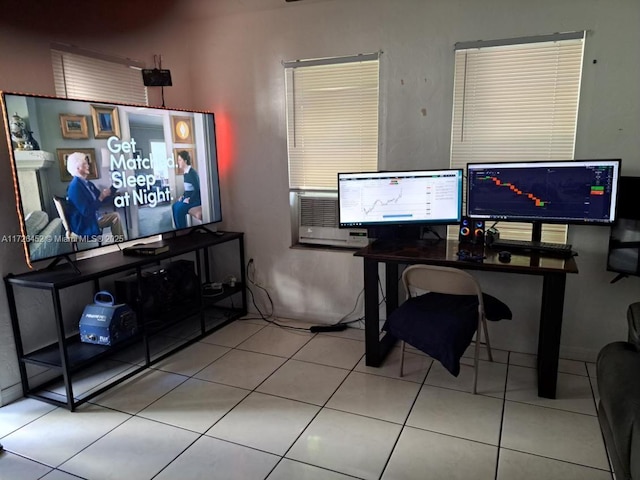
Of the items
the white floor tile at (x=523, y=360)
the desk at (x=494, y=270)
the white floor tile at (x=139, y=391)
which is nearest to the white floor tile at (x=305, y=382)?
the desk at (x=494, y=270)

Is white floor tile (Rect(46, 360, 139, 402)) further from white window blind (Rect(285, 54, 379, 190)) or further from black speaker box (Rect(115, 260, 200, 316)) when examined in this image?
white window blind (Rect(285, 54, 379, 190))

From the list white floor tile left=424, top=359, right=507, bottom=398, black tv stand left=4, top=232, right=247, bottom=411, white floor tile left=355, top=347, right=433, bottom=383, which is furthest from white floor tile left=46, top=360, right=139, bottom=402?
white floor tile left=424, top=359, right=507, bottom=398

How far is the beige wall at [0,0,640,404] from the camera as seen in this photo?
254 cm

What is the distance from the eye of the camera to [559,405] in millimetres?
2402

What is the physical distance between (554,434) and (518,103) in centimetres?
190

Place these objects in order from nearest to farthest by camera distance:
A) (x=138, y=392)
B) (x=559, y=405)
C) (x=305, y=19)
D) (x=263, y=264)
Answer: (x=559, y=405) → (x=138, y=392) → (x=305, y=19) → (x=263, y=264)

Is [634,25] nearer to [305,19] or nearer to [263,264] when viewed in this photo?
[305,19]

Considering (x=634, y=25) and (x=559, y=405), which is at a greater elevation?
(x=634, y=25)

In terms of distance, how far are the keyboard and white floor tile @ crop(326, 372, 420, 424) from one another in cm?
98

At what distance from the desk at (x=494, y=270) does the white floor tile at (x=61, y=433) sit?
151 cm

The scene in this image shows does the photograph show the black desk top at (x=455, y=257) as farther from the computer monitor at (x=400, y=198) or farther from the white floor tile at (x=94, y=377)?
the white floor tile at (x=94, y=377)

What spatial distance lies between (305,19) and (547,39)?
1606mm

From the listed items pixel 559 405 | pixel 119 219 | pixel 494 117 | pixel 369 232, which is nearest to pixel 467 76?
pixel 494 117

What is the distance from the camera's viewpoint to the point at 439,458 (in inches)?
79.0
